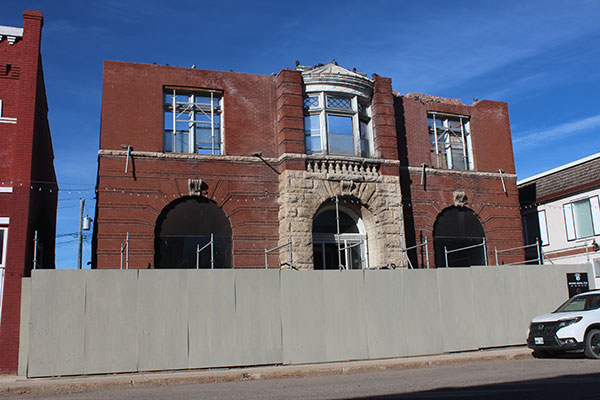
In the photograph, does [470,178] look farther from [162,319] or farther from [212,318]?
[162,319]

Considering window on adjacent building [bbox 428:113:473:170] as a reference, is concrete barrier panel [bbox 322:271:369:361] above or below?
below

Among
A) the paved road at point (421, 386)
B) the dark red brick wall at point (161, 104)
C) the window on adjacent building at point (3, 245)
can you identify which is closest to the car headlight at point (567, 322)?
the paved road at point (421, 386)

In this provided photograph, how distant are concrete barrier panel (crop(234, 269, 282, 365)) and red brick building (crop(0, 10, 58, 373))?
565 centimetres

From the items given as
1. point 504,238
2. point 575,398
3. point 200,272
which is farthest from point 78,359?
point 504,238

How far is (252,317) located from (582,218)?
17.8m

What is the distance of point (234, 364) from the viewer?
14547 mm

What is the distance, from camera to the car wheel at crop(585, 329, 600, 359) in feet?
46.7

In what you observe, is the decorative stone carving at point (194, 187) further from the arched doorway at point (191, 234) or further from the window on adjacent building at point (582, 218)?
the window on adjacent building at point (582, 218)

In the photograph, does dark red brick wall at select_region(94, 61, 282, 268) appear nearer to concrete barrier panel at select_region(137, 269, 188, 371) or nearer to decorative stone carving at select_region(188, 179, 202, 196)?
decorative stone carving at select_region(188, 179, 202, 196)

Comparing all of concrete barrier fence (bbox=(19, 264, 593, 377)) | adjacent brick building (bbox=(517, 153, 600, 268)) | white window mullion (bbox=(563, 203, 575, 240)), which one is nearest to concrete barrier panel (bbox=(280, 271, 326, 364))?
concrete barrier fence (bbox=(19, 264, 593, 377))

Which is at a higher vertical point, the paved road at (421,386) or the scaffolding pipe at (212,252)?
the scaffolding pipe at (212,252)

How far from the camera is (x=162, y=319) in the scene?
14289 millimetres

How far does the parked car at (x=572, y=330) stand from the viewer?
47.0ft

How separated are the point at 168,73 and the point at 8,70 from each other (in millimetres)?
5246
